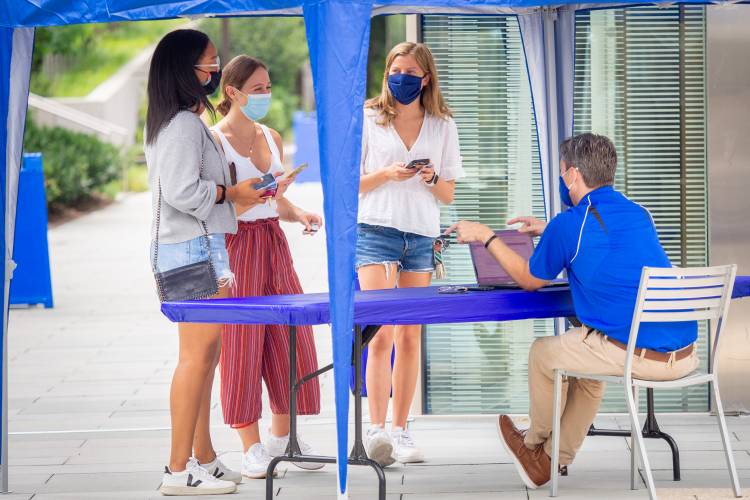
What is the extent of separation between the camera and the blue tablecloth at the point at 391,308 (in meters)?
4.42

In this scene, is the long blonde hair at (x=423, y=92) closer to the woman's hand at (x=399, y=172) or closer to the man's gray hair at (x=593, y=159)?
the woman's hand at (x=399, y=172)

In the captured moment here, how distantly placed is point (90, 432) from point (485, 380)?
1976 millimetres

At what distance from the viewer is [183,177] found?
4688 millimetres

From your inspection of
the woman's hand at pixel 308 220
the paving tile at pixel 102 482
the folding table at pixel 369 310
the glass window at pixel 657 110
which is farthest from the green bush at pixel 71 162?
the folding table at pixel 369 310

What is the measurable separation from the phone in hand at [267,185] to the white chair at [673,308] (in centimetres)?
125

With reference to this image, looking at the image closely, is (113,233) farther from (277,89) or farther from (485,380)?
(277,89)

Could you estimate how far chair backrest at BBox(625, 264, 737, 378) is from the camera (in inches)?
175

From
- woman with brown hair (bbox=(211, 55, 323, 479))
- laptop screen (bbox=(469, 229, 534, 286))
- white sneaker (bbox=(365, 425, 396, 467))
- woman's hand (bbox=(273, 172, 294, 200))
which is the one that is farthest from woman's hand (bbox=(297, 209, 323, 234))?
white sneaker (bbox=(365, 425, 396, 467))

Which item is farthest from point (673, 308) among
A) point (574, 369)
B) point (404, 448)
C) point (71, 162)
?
point (71, 162)

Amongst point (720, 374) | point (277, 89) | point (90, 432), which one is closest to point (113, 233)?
point (90, 432)

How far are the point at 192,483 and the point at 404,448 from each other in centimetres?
99

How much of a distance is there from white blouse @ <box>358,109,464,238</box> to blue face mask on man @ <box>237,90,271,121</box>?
49 cm

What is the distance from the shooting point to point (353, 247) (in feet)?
13.8

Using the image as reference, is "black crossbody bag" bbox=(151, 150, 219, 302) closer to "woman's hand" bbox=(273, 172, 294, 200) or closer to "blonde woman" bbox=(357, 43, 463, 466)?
"woman's hand" bbox=(273, 172, 294, 200)
